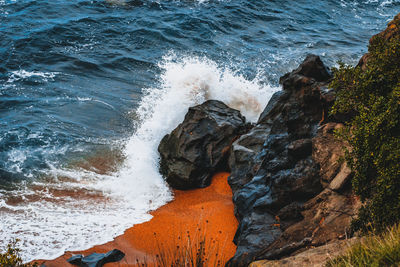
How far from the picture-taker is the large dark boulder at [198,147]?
11.3 metres

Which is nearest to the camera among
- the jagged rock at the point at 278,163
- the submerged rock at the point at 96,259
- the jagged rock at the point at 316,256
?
the jagged rock at the point at 316,256

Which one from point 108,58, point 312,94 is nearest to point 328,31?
point 108,58

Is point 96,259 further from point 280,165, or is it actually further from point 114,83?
point 114,83

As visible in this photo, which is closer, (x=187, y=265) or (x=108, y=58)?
(x=187, y=265)

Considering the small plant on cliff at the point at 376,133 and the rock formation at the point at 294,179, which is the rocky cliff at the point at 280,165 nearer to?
the rock formation at the point at 294,179

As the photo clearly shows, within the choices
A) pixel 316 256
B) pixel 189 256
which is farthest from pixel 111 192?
pixel 316 256

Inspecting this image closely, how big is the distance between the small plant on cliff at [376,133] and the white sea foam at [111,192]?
5.64m

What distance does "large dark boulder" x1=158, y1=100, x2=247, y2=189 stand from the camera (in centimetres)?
1130

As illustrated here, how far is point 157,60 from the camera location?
19.9m

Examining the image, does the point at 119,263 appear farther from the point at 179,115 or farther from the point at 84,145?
the point at 179,115

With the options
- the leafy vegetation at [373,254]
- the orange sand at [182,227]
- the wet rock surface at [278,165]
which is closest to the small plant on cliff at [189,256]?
the orange sand at [182,227]

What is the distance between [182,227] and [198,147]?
3.13 meters

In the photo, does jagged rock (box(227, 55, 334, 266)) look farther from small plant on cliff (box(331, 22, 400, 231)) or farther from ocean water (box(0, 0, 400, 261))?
ocean water (box(0, 0, 400, 261))

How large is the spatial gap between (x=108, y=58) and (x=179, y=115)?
7.56m
